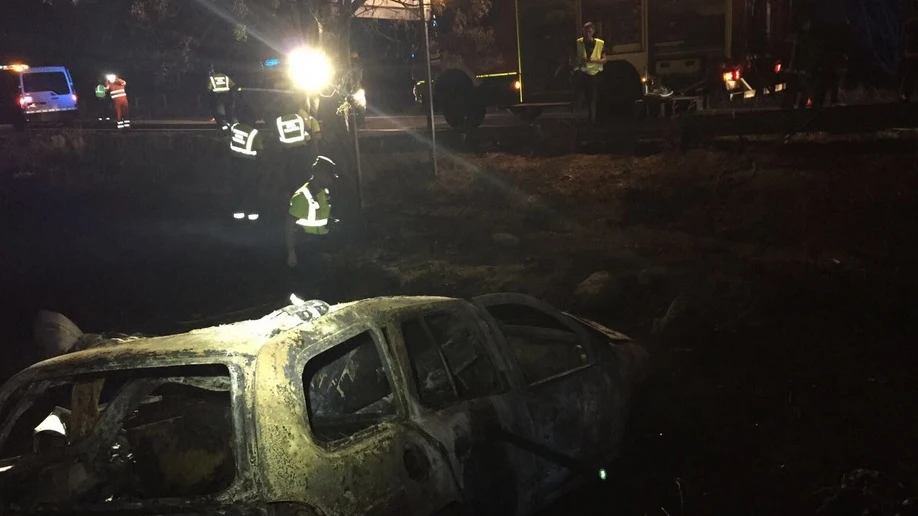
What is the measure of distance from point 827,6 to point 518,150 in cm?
1123

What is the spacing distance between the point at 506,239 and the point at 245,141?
3412 millimetres

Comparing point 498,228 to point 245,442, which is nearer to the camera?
point 245,442

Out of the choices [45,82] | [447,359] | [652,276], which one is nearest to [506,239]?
[652,276]

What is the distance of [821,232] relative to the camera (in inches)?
344

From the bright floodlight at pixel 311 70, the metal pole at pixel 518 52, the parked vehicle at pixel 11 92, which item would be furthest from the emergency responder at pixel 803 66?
the parked vehicle at pixel 11 92

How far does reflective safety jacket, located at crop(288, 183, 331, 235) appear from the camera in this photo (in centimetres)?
846

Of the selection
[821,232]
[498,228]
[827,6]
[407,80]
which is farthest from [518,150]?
[407,80]

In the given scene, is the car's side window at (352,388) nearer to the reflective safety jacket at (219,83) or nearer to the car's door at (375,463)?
the car's door at (375,463)

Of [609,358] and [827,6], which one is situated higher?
[827,6]

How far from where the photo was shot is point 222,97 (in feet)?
60.0

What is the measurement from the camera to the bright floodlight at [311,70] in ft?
32.6

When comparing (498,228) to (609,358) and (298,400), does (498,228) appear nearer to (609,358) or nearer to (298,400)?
(609,358)

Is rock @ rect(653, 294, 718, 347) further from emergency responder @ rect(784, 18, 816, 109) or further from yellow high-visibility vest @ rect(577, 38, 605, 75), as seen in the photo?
emergency responder @ rect(784, 18, 816, 109)

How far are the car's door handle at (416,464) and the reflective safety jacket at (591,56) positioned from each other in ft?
37.3
